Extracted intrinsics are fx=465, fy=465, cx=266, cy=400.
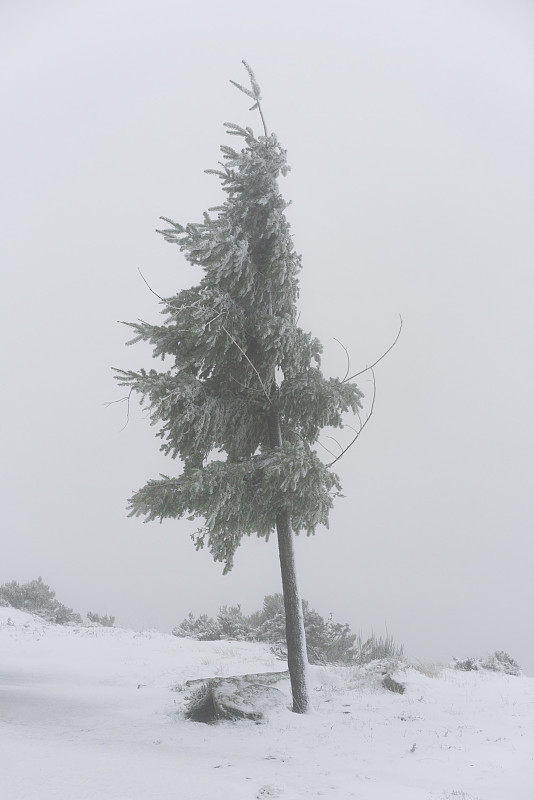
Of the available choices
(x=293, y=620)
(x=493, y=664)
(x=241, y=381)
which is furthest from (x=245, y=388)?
(x=493, y=664)

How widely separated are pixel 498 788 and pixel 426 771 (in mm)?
832

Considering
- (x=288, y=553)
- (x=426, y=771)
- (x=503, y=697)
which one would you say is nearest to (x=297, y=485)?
(x=288, y=553)

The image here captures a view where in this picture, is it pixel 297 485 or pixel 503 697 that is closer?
pixel 297 485

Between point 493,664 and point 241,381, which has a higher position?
point 241,381

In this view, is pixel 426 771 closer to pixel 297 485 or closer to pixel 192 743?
pixel 192 743

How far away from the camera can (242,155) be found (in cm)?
1017

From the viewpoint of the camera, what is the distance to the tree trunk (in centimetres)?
846

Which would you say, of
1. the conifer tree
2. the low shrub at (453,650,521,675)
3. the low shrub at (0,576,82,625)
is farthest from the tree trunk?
the low shrub at (0,576,82,625)

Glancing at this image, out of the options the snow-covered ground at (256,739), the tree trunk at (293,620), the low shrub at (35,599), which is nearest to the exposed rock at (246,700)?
the snow-covered ground at (256,739)

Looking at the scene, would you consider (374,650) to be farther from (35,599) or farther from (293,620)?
(35,599)

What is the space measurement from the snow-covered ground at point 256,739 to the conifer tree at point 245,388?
1.89 metres

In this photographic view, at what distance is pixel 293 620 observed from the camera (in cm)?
895

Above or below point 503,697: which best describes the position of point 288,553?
above

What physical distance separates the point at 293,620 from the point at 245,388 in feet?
15.6
